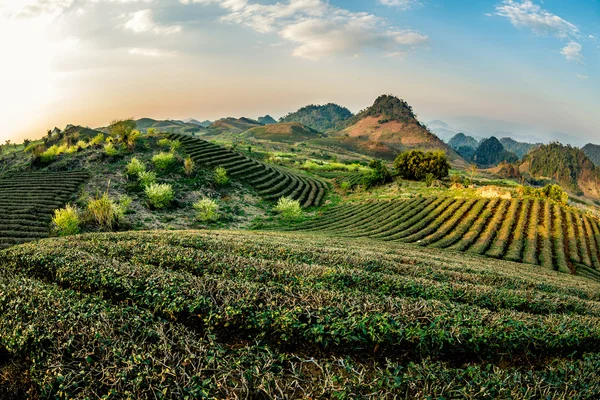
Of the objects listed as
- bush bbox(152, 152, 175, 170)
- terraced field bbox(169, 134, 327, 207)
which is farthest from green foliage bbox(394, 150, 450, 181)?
bush bbox(152, 152, 175, 170)

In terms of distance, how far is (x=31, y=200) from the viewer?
31469 mm

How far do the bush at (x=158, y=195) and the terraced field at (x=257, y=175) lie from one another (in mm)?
16330

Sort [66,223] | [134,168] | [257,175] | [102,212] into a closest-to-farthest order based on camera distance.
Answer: [66,223], [102,212], [134,168], [257,175]

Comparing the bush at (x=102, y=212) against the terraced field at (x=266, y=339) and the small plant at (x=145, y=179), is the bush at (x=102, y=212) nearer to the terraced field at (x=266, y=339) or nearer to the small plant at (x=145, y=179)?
the small plant at (x=145, y=179)

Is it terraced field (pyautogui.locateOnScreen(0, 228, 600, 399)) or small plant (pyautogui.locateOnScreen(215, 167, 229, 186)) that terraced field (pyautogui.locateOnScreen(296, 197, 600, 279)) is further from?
terraced field (pyautogui.locateOnScreen(0, 228, 600, 399))

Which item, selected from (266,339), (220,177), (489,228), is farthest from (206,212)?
(489,228)

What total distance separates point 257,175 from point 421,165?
35359 millimetres

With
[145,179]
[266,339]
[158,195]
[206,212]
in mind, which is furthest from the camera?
[145,179]

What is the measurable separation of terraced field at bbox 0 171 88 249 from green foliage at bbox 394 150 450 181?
58.7 meters

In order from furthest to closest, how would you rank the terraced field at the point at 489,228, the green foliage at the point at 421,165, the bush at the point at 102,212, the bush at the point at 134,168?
the green foliage at the point at 421,165, the bush at the point at 134,168, the terraced field at the point at 489,228, the bush at the point at 102,212

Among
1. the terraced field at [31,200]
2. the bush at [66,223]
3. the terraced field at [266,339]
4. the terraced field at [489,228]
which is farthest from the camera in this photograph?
the terraced field at [489,228]

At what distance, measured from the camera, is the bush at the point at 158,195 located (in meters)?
35.5

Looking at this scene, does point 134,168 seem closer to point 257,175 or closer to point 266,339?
point 257,175

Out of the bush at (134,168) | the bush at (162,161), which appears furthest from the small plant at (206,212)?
the bush at (162,161)
